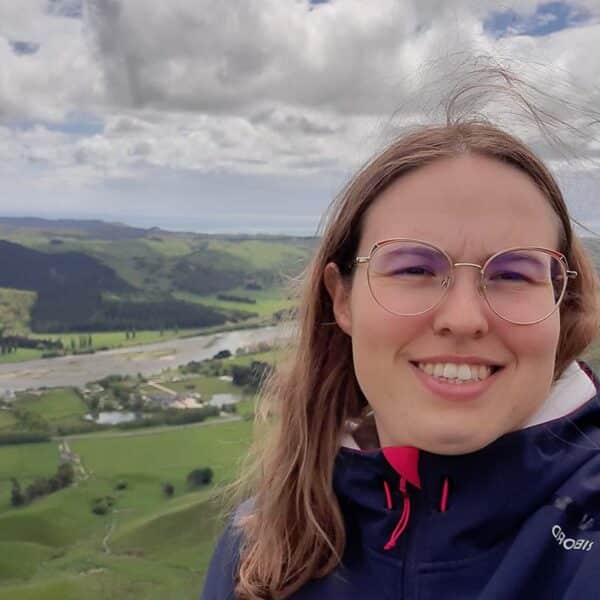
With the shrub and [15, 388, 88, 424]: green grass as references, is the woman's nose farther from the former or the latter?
[15, 388, 88, 424]: green grass

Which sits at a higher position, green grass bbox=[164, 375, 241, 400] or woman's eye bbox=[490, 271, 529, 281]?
woman's eye bbox=[490, 271, 529, 281]

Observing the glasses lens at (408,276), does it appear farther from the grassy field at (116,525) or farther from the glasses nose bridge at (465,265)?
the grassy field at (116,525)

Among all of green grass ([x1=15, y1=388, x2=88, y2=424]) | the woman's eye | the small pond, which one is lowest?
green grass ([x1=15, y1=388, x2=88, y2=424])

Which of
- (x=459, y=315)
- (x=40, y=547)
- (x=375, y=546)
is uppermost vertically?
(x=459, y=315)

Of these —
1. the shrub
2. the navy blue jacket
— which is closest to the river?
the shrub

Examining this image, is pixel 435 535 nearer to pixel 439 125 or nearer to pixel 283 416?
pixel 283 416

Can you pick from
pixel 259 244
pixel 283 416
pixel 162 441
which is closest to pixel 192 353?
pixel 162 441

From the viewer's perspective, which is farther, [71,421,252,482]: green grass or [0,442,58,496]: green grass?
[0,442,58,496]: green grass
